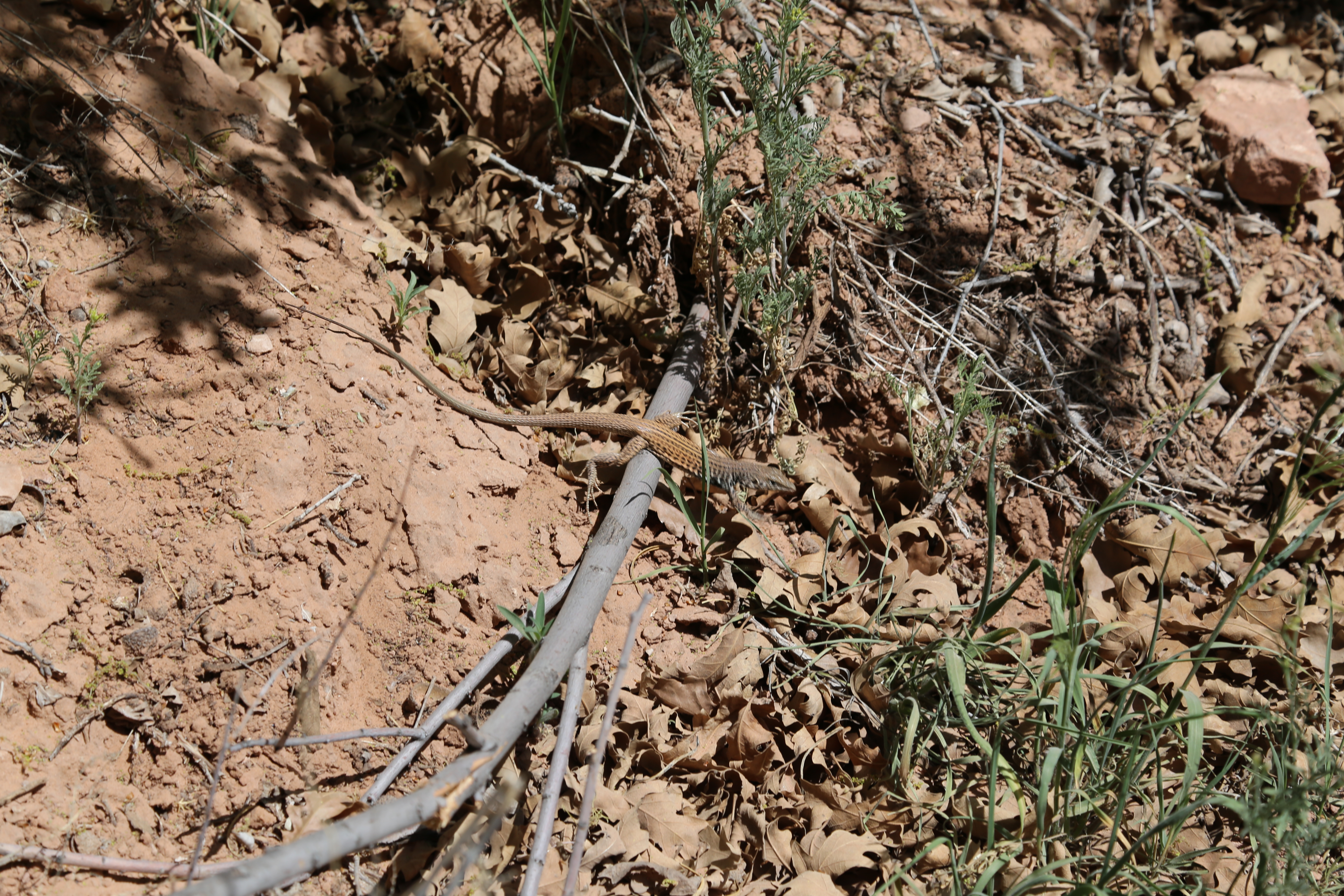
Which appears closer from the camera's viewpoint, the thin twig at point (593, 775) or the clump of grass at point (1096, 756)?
the thin twig at point (593, 775)

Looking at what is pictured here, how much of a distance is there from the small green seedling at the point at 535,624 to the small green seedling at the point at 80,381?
5.53 feet

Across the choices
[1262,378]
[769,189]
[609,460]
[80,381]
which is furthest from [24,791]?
[1262,378]

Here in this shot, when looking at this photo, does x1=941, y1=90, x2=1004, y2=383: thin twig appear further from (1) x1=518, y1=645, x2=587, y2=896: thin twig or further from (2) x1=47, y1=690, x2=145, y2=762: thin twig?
(2) x1=47, y1=690, x2=145, y2=762: thin twig

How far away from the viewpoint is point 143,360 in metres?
3.14

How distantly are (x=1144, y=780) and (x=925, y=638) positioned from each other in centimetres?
91

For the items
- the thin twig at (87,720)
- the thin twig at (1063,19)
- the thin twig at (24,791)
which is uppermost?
the thin twig at (1063,19)

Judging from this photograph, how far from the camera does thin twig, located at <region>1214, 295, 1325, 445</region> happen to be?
4230 millimetres

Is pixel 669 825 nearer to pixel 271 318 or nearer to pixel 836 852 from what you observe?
pixel 836 852

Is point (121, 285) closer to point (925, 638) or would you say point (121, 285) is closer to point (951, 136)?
point (925, 638)

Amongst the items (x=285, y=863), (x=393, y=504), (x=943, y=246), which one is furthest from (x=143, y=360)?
(x=943, y=246)

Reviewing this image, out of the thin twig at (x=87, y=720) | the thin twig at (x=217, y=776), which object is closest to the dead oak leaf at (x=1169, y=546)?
the thin twig at (x=217, y=776)

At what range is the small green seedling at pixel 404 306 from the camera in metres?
3.67

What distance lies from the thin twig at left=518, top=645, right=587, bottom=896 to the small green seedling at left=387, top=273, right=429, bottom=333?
1.81 m

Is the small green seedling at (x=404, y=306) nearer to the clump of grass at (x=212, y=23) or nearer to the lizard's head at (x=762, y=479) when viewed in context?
the clump of grass at (x=212, y=23)
